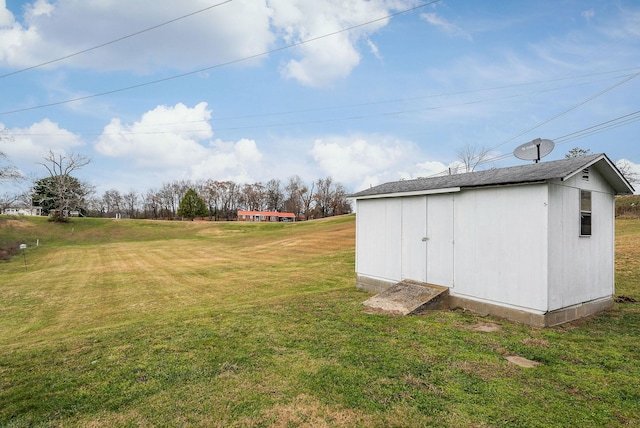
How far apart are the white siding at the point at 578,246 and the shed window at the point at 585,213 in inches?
5.2

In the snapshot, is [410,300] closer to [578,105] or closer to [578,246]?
[578,246]

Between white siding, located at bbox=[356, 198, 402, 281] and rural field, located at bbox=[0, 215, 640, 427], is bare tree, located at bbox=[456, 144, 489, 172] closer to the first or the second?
rural field, located at bbox=[0, 215, 640, 427]

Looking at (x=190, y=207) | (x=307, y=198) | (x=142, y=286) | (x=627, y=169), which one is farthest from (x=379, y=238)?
(x=307, y=198)

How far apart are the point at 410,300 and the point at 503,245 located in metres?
2.42

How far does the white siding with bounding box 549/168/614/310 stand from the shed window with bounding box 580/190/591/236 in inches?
5.2

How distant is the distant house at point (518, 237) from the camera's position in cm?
638

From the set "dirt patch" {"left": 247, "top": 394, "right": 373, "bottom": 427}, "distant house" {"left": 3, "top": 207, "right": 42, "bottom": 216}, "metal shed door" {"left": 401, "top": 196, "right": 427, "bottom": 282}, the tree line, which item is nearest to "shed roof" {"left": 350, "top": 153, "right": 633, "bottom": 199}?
"metal shed door" {"left": 401, "top": 196, "right": 427, "bottom": 282}

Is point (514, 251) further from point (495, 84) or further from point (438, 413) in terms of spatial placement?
point (495, 84)

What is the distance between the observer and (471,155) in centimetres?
4119

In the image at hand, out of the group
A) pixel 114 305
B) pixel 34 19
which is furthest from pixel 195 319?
pixel 34 19

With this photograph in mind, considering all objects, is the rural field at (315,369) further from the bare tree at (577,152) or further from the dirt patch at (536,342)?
the bare tree at (577,152)

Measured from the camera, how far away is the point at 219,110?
22.5m

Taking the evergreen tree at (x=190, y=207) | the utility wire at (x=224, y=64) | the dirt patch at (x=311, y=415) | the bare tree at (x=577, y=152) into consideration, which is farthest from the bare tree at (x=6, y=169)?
the bare tree at (x=577, y=152)

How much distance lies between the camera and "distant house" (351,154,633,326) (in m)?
6.38
